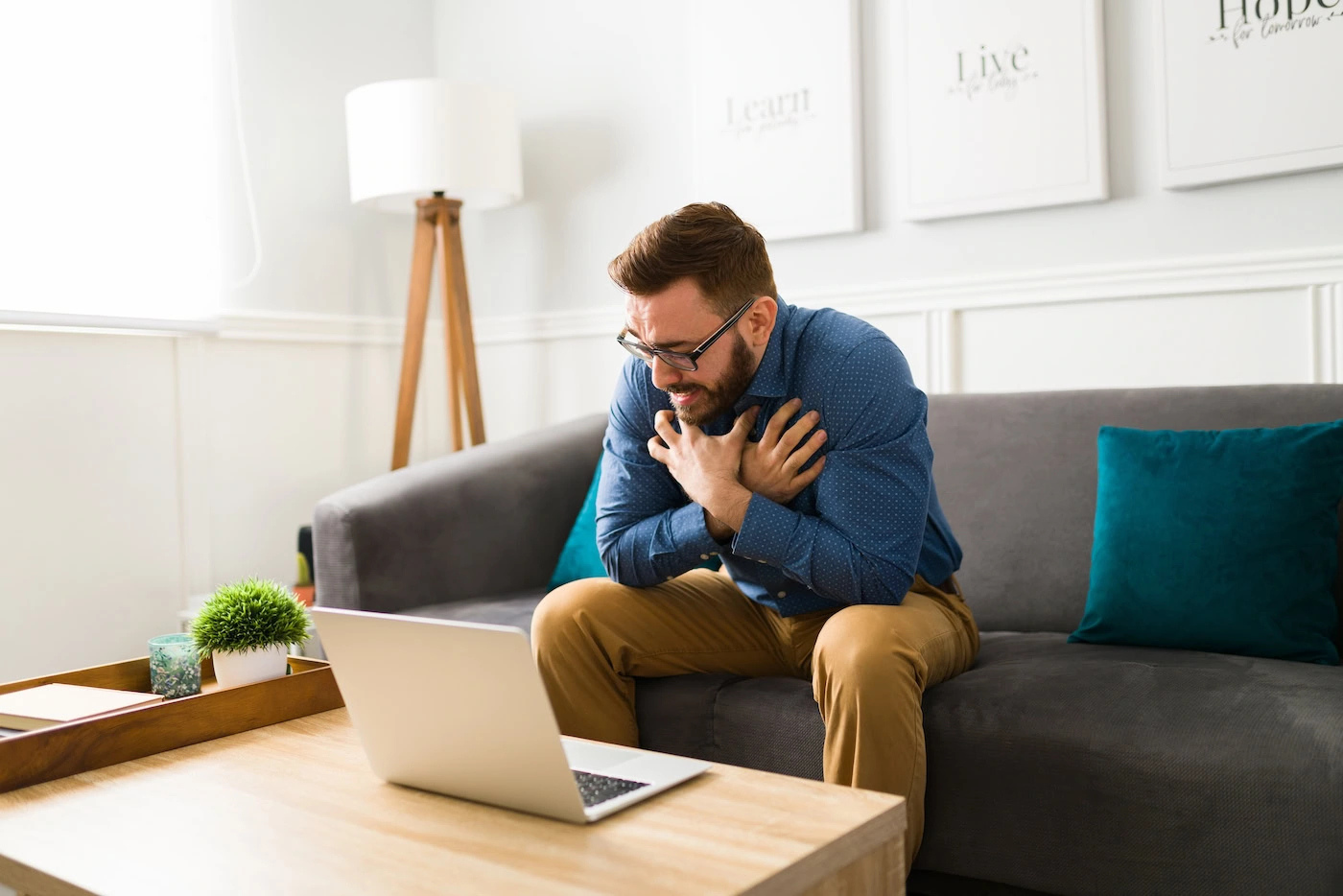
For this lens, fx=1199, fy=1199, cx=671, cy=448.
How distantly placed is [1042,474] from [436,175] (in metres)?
1.70

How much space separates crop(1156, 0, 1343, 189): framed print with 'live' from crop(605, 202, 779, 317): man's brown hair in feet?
3.62

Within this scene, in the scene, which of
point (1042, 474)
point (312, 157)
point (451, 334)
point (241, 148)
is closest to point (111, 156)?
point (241, 148)

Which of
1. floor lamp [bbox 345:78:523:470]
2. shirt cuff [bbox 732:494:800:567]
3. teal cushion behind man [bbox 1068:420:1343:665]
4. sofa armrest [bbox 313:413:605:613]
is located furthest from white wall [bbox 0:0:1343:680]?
shirt cuff [bbox 732:494:800:567]

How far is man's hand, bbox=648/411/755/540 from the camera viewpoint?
67.5 inches

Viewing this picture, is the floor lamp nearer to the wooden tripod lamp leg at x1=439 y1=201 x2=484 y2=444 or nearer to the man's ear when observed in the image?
the wooden tripod lamp leg at x1=439 y1=201 x2=484 y2=444

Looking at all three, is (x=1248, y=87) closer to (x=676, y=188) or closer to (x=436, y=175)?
(x=676, y=188)

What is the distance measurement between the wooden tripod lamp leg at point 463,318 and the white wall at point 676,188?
264mm

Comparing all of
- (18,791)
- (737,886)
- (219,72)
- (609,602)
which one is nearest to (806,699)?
(609,602)

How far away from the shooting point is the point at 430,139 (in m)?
3.02

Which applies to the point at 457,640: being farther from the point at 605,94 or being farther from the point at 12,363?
the point at 605,94

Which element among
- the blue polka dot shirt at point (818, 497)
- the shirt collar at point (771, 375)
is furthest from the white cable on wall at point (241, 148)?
the shirt collar at point (771, 375)

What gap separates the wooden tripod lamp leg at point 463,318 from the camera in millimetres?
3252

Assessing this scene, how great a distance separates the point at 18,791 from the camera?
1248 millimetres

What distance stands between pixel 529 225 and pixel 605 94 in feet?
1.47
